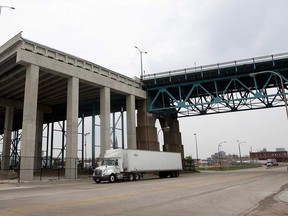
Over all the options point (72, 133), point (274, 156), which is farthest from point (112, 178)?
point (274, 156)

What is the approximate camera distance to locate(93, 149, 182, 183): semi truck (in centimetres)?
3056

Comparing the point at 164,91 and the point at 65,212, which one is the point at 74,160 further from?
the point at 65,212

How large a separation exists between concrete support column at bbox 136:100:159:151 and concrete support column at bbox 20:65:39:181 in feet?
67.1

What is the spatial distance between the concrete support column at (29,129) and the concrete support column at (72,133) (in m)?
4.96

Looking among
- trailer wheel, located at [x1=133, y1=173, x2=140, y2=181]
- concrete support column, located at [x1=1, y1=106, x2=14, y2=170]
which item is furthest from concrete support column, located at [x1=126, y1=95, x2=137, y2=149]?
concrete support column, located at [x1=1, y1=106, x2=14, y2=170]

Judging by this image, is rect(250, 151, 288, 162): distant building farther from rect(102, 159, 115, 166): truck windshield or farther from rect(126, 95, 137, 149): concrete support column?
rect(102, 159, 115, 166): truck windshield

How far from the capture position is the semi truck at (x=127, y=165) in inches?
1203

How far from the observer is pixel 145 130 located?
48906 millimetres

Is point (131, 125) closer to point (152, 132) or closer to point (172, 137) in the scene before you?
point (152, 132)

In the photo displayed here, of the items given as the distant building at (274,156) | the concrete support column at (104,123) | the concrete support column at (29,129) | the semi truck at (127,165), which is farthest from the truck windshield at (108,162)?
the distant building at (274,156)

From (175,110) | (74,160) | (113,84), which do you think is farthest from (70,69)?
(175,110)

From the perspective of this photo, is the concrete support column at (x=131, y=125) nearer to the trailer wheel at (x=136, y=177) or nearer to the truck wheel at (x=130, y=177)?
the trailer wheel at (x=136, y=177)

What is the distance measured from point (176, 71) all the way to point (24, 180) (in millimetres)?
28774

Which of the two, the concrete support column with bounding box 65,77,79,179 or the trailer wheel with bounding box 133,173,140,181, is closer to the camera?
the trailer wheel with bounding box 133,173,140,181
